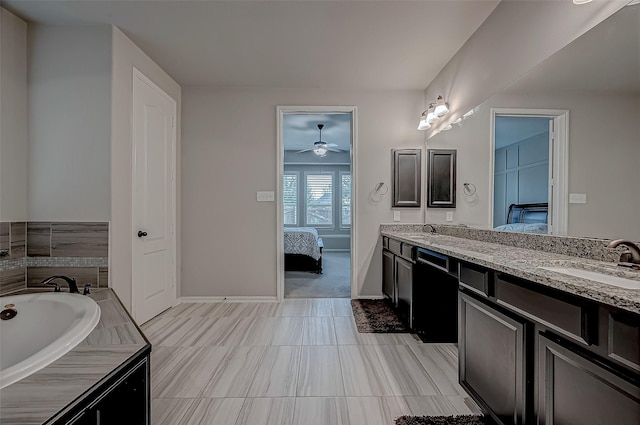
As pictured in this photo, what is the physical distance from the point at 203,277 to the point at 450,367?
9.13 ft

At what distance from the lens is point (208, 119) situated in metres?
3.61

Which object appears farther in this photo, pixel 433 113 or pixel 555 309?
pixel 433 113

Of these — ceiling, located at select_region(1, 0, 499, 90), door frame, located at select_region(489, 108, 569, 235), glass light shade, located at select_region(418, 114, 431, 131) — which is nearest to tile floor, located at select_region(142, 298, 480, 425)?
door frame, located at select_region(489, 108, 569, 235)

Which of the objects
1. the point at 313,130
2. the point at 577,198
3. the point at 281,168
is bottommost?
the point at 577,198

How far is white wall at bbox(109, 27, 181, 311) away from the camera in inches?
95.7

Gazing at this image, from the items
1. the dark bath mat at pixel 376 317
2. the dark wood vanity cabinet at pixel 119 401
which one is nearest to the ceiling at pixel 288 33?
the dark wood vanity cabinet at pixel 119 401

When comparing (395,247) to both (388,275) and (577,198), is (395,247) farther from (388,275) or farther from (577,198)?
(577,198)

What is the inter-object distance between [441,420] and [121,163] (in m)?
2.92

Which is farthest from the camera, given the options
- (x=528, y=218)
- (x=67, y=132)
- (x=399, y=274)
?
(x=399, y=274)

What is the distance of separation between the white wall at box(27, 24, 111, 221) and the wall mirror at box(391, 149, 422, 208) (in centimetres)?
289

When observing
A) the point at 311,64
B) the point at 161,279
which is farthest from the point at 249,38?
the point at 161,279

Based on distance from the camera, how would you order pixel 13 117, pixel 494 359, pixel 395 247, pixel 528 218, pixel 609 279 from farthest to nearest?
pixel 395 247
pixel 13 117
pixel 528 218
pixel 494 359
pixel 609 279

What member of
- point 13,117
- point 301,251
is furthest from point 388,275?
point 13,117

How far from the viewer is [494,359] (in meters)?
1.38
